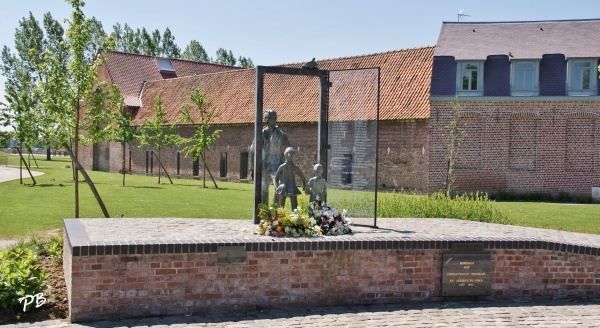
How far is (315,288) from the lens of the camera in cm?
854

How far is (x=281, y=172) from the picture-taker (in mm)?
10586

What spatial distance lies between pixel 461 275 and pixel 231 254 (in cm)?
315

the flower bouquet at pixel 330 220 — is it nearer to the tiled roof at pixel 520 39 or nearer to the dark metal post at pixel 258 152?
the dark metal post at pixel 258 152

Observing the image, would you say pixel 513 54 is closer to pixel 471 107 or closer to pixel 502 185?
pixel 471 107

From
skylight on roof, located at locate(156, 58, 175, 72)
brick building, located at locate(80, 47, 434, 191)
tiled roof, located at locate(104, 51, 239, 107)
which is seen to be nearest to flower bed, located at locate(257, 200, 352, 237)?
brick building, located at locate(80, 47, 434, 191)

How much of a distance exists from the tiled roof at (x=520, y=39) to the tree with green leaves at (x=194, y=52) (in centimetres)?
5750

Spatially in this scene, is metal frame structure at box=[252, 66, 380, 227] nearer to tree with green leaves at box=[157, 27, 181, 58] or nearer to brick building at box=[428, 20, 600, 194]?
brick building at box=[428, 20, 600, 194]

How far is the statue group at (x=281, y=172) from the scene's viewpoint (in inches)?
415

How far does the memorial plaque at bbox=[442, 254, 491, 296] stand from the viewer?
8969mm

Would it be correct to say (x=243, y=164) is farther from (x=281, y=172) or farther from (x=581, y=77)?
(x=281, y=172)

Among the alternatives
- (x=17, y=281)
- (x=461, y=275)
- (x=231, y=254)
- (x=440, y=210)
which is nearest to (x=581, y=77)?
(x=440, y=210)

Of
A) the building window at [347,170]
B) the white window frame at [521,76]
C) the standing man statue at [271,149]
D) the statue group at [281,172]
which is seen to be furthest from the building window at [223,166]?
the standing man statue at [271,149]

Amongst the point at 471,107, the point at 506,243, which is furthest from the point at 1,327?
the point at 471,107

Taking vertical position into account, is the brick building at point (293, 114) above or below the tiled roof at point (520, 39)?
below
